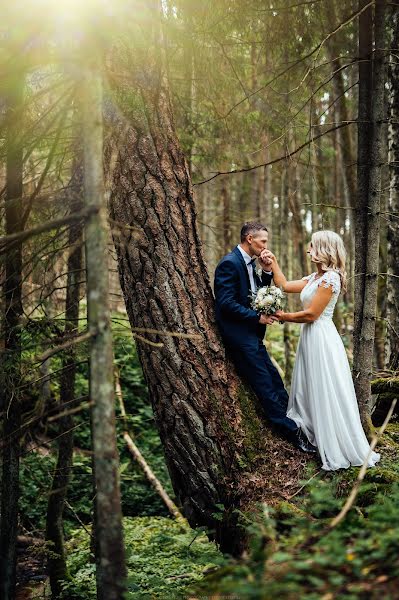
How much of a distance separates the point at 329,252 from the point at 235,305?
1.21 metres

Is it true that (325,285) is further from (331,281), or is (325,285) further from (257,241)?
(257,241)

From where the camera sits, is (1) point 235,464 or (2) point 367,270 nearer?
(1) point 235,464

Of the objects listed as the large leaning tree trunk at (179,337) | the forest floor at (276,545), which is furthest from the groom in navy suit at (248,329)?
the forest floor at (276,545)

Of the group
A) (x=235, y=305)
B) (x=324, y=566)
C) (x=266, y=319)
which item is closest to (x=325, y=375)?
(x=266, y=319)

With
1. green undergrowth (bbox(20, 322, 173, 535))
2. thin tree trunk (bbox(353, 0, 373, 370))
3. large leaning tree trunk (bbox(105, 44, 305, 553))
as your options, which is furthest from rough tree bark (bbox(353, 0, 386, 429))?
green undergrowth (bbox(20, 322, 173, 535))

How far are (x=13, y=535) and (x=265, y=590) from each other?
403 cm

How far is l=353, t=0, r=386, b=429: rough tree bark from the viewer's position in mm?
5613

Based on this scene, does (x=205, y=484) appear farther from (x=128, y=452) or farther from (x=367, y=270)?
(x=128, y=452)

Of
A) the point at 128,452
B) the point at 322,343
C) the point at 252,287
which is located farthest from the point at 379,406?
the point at 128,452

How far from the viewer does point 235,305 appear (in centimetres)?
534

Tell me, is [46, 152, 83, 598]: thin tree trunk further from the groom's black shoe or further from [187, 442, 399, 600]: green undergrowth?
[187, 442, 399, 600]: green undergrowth

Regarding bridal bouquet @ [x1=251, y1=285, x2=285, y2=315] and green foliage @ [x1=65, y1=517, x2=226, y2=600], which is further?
green foliage @ [x1=65, y1=517, x2=226, y2=600]

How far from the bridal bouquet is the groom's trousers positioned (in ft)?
0.99

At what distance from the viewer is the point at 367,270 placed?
5.79 metres
